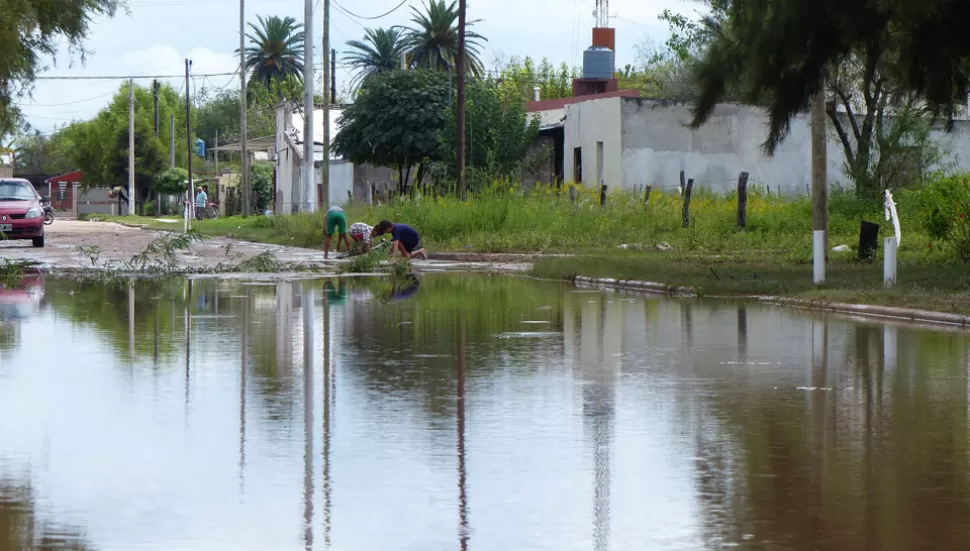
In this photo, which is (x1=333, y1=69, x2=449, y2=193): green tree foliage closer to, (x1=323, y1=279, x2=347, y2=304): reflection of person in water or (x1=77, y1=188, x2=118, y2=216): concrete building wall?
(x1=323, y1=279, x2=347, y2=304): reflection of person in water

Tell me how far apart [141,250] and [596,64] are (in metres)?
36.3

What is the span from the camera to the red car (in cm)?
3919

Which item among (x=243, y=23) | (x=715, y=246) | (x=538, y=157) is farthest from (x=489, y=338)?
(x=243, y=23)

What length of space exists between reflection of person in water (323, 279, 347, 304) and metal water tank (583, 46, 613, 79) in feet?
152

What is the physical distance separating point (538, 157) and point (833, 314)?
40.0 meters

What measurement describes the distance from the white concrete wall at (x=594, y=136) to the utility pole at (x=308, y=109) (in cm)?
1056

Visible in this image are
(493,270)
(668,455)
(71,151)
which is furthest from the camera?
(71,151)

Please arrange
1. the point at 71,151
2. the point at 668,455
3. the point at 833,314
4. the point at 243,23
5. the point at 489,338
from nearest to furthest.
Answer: the point at 668,455
the point at 489,338
the point at 833,314
the point at 243,23
the point at 71,151

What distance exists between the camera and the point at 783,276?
973 inches

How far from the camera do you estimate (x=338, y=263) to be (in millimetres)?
32125

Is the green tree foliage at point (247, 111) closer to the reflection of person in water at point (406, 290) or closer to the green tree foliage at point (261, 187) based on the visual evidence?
the green tree foliage at point (261, 187)

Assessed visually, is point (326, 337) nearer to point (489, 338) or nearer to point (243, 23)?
point (489, 338)

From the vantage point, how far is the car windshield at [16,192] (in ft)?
131

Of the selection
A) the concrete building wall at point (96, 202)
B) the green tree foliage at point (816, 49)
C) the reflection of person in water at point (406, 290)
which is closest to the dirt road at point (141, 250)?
the reflection of person in water at point (406, 290)
